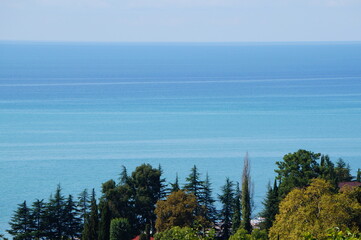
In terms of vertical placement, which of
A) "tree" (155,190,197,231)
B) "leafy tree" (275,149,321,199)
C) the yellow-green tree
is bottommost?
the yellow-green tree

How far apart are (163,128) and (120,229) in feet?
185

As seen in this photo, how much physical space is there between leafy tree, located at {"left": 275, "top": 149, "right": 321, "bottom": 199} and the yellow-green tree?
6374mm

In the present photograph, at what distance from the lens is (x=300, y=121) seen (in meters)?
97.7

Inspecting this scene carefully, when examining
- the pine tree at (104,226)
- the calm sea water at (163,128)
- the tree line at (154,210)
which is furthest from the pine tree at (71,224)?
the calm sea water at (163,128)

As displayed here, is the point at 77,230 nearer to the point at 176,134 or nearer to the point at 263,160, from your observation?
the point at 263,160

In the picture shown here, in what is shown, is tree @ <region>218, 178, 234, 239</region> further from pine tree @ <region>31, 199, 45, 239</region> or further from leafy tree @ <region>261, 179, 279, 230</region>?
pine tree @ <region>31, 199, 45, 239</region>

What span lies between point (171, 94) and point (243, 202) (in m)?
93.8

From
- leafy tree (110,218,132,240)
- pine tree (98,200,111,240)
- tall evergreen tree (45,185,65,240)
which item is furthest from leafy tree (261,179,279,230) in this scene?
tall evergreen tree (45,185,65,240)

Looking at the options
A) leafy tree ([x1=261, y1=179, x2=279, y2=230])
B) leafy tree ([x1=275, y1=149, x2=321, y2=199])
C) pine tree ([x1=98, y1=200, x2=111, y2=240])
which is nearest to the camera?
pine tree ([x1=98, y1=200, x2=111, y2=240])

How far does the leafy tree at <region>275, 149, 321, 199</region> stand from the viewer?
3506cm

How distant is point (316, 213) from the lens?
2716cm

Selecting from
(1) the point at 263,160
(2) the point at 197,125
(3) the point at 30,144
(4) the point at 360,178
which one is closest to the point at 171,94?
(2) the point at 197,125

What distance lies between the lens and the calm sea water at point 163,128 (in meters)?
68.2

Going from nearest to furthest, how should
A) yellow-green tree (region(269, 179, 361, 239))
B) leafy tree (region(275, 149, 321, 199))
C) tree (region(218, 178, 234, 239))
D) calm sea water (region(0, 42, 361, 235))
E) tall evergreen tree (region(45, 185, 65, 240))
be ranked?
yellow-green tree (region(269, 179, 361, 239)) < leafy tree (region(275, 149, 321, 199)) < tall evergreen tree (region(45, 185, 65, 240)) < tree (region(218, 178, 234, 239)) < calm sea water (region(0, 42, 361, 235))
